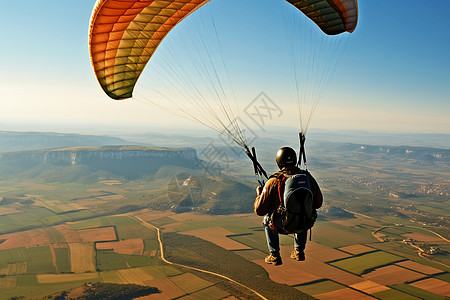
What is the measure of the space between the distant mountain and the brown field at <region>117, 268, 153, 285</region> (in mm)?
113079

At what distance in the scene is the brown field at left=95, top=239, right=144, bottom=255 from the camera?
61156 millimetres

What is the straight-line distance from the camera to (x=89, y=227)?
260 feet

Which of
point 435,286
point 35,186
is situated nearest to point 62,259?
point 435,286

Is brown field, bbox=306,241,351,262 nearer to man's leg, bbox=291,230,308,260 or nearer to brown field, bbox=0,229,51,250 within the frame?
brown field, bbox=0,229,51,250

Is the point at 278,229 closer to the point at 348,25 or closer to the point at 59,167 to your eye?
the point at 348,25

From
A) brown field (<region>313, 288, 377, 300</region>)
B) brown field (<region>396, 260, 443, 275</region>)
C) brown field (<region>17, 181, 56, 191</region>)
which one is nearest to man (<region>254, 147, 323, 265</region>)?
brown field (<region>313, 288, 377, 300</region>)

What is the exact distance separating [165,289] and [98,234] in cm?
3475

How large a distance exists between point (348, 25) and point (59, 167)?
177 meters

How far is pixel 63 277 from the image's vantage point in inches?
1902

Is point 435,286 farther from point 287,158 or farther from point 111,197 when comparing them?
point 111,197

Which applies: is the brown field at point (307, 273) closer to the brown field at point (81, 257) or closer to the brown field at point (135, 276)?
the brown field at point (135, 276)

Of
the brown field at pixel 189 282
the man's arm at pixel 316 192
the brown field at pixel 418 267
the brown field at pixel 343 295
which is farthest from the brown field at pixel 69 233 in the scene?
the man's arm at pixel 316 192

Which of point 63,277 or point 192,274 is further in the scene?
point 192,274

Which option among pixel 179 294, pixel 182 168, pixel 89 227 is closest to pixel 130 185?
pixel 182 168
